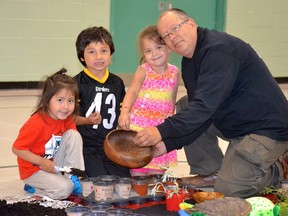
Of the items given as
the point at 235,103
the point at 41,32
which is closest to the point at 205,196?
the point at 235,103

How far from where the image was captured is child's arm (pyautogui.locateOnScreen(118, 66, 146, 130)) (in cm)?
419

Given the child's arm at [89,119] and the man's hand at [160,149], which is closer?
the man's hand at [160,149]

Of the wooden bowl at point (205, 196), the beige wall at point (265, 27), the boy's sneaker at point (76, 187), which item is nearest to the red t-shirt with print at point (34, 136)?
the boy's sneaker at point (76, 187)

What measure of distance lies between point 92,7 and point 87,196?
5.44m

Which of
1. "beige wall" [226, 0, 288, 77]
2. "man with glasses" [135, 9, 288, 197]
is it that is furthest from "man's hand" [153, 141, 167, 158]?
"beige wall" [226, 0, 288, 77]

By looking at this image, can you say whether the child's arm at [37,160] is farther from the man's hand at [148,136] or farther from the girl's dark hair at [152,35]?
the girl's dark hair at [152,35]

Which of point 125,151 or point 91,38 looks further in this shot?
point 91,38

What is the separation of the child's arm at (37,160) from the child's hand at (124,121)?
0.52m

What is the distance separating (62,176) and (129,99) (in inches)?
29.2

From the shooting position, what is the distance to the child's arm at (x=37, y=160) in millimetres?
3854

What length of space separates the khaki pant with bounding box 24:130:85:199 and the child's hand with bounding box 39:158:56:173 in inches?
1.1

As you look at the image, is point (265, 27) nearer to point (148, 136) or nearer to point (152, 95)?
point (152, 95)

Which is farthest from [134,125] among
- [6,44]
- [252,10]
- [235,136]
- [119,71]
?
[252,10]

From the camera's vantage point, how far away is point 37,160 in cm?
386
